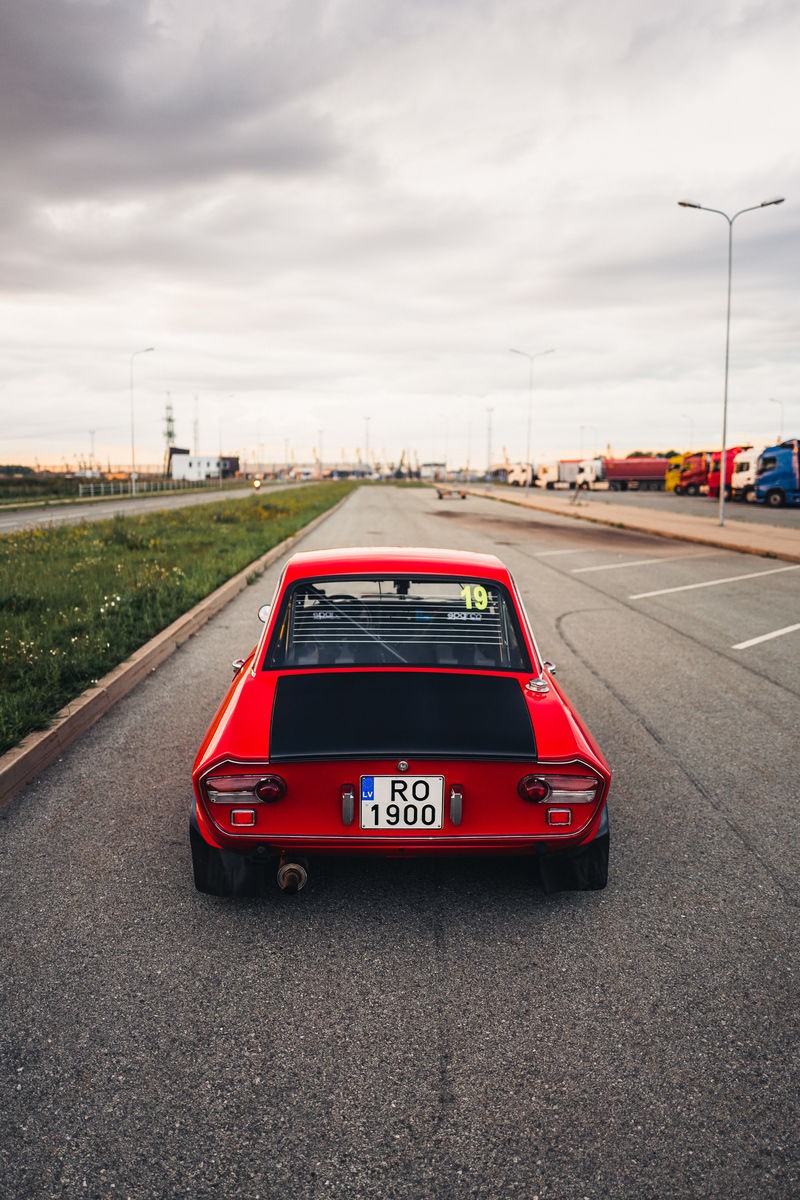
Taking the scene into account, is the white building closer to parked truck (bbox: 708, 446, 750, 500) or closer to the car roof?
parked truck (bbox: 708, 446, 750, 500)

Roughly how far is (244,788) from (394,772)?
22.0 inches

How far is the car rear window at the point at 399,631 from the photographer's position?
12.9ft

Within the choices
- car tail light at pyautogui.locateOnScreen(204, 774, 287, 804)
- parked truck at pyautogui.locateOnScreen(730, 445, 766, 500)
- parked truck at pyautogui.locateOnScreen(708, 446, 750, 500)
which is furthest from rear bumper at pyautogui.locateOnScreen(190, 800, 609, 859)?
parked truck at pyautogui.locateOnScreen(708, 446, 750, 500)

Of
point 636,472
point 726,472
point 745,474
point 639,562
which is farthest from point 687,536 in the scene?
point 636,472

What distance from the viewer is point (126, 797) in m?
4.71

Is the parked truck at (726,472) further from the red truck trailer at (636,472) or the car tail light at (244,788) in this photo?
the car tail light at (244,788)

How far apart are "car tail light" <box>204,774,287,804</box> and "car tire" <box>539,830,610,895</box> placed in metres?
1.07

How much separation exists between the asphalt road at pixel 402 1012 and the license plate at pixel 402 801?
46cm

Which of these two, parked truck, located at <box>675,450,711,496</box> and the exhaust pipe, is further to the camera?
parked truck, located at <box>675,450,711,496</box>

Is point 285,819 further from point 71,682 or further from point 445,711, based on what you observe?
point 71,682

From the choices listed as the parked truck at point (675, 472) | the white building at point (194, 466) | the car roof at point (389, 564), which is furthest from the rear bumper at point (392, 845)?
the white building at point (194, 466)

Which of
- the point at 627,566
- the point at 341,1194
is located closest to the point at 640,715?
the point at 341,1194

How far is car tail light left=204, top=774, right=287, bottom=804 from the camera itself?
3.18m

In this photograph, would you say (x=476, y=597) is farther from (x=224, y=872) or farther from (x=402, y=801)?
(x=224, y=872)
